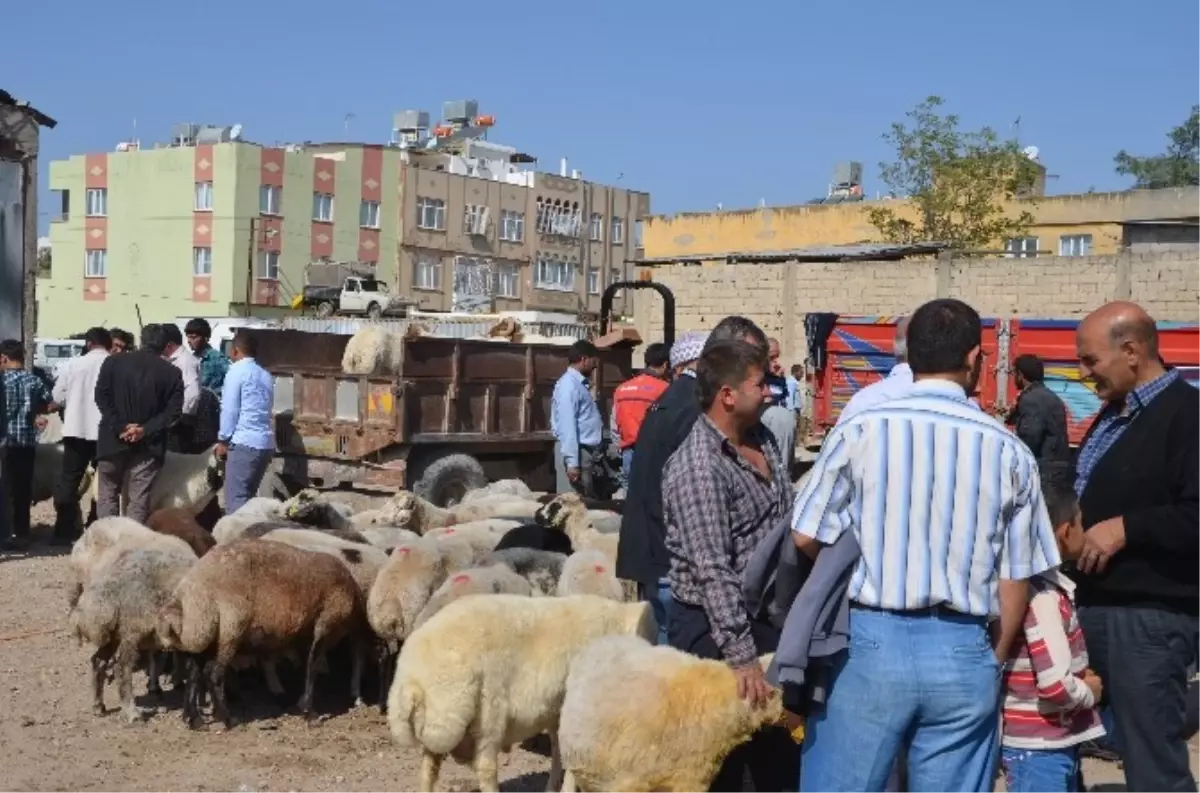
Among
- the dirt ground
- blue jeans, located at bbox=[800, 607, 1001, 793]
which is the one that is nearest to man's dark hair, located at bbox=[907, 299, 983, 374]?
blue jeans, located at bbox=[800, 607, 1001, 793]

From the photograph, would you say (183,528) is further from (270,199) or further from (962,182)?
(270,199)

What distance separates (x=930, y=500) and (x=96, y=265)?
63.4 meters

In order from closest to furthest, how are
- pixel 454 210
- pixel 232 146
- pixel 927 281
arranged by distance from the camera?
pixel 927 281, pixel 232 146, pixel 454 210

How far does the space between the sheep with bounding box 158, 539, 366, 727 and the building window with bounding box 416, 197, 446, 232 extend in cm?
5590

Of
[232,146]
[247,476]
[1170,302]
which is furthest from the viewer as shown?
[232,146]

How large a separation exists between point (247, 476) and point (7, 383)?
298 centimetres

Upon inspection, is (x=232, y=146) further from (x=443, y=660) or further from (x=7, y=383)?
(x=443, y=660)

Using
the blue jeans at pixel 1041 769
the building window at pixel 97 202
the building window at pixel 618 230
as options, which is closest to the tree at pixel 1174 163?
the building window at pixel 618 230

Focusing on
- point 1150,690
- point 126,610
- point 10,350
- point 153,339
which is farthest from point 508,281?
point 1150,690

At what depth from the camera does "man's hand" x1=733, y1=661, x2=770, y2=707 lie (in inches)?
166

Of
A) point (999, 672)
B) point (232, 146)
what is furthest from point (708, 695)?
point (232, 146)

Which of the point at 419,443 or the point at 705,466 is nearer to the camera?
the point at 705,466

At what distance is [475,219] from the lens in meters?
64.9

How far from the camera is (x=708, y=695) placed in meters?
4.42
